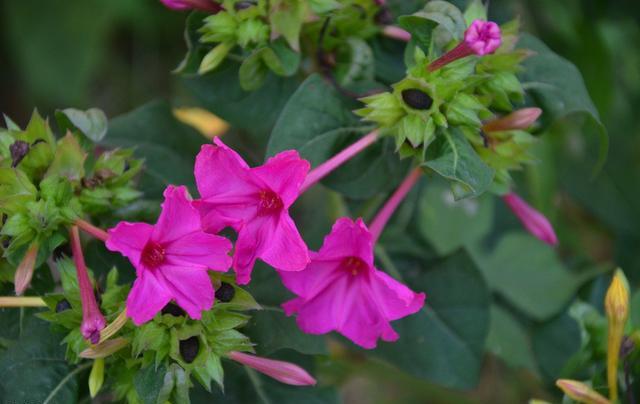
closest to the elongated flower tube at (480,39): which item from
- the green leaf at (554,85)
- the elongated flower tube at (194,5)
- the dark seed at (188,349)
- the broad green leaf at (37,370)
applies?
the green leaf at (554,85)

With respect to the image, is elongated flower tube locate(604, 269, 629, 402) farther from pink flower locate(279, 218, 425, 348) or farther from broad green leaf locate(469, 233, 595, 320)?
broad green leaf locate(469, 233, 595, 320)

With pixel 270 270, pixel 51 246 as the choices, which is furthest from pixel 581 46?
pixel 51 246

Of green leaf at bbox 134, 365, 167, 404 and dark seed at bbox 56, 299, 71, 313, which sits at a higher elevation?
dark seed at bbox 56, 299, 71, 313

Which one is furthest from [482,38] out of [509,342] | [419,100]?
[509,342]

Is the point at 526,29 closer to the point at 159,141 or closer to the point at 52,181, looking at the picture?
the point at 159,141

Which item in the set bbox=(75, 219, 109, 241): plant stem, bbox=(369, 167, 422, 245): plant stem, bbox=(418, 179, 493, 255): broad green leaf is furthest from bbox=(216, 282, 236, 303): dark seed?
bbox=(418, 179, 493, 255): broad green leaf
